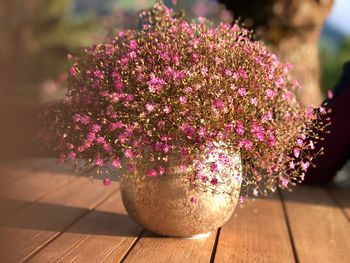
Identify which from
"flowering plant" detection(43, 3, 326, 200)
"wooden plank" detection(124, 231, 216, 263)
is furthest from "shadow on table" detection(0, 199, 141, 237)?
"flowering plant" detection(43, 3, 326, 200)

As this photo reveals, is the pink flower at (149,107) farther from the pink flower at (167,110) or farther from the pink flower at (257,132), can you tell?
the pink flower at (257,132)

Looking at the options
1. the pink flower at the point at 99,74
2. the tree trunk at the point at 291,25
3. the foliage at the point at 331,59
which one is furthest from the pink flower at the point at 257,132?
the foliage at the point at 331,59

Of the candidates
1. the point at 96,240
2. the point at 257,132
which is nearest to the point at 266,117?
the point at 257,132

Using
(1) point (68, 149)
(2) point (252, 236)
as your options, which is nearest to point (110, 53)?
(1) point (68, 149)

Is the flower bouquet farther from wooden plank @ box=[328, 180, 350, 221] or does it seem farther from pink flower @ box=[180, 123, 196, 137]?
wooden plank @ box=[328, 180, 350, 221]

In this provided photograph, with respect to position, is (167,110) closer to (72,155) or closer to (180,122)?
(180,122)

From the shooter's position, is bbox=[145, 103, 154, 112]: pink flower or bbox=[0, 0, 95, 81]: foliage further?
bbox=[0, 0, 95, 81]: foliage

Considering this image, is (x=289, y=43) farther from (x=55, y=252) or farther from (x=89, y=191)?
(x=55, y=252)
